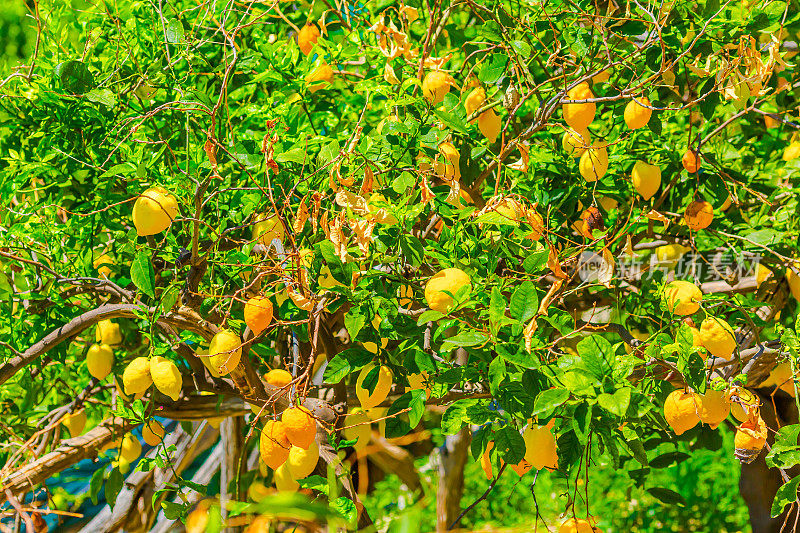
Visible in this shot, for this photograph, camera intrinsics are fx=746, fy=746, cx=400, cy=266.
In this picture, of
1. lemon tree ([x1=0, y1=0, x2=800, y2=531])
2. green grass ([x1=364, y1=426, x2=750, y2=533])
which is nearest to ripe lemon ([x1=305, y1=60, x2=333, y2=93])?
lemon tree ([x1=0, y1=0, x2=800, y2=531])

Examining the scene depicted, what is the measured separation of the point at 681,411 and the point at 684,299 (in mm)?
286

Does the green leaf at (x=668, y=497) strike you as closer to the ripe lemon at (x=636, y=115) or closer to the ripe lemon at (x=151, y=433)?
the ripe lemon at (x=636, y=115)

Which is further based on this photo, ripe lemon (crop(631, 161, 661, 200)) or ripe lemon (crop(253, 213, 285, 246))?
ripe lemon (crop(631, 161, 661, 200))

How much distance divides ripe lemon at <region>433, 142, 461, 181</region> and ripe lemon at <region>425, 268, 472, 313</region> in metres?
0.18

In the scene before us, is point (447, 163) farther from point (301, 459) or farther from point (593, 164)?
point (301, 459)

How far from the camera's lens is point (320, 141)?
1468 mm

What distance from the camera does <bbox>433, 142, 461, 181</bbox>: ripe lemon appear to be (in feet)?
4.19

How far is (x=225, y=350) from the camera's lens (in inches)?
51.5

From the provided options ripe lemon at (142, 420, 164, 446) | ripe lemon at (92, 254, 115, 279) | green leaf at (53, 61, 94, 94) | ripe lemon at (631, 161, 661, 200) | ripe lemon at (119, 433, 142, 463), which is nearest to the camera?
green leaf at (53, 61, 94, 94)

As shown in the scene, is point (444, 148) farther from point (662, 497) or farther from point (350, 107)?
point (662, 497)

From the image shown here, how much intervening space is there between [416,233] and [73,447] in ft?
3.51

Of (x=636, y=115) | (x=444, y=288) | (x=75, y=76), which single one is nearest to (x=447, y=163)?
(x=444, y=288)

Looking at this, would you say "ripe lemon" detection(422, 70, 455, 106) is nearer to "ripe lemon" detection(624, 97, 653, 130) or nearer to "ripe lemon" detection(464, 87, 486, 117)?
"ripe lemon" detection(464, 87, 486, 117)

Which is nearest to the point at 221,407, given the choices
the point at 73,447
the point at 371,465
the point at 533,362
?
the point at 73,447
